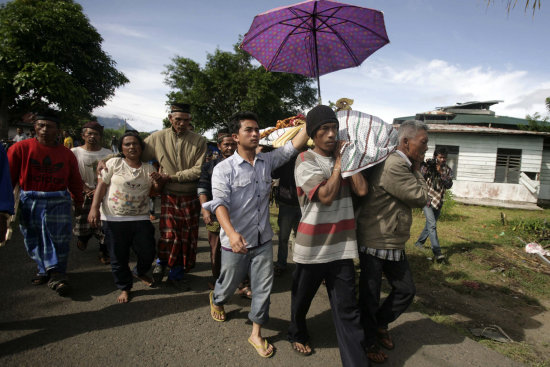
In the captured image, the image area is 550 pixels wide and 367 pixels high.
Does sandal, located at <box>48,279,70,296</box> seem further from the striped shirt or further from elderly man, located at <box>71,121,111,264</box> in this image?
the striped shirt

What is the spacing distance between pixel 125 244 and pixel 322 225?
2.37 meters

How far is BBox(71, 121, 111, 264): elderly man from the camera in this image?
4219 mm

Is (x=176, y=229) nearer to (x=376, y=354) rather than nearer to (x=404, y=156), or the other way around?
(x=376, y=354)

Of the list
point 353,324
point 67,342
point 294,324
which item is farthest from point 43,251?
point 353,324

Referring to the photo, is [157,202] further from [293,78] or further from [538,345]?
[293,78]

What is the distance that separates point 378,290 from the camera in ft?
7.55

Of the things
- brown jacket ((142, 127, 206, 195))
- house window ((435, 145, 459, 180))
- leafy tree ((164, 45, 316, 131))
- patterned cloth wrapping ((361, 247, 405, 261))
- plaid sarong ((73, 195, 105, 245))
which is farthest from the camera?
leafy tree ((164, 45, 316, 131))

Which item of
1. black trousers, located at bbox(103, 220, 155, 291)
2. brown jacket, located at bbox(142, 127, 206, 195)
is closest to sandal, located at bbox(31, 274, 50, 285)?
black trousers, located at bbox(103, 220, 155, 291)

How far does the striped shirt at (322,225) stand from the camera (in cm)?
213

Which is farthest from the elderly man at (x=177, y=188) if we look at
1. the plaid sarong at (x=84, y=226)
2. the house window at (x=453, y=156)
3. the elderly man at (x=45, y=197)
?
the house window at (x=453, y=156)

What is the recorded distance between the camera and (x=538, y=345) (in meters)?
2.88

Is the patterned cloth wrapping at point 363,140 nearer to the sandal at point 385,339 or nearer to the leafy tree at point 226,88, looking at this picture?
the sandal at point 385,339

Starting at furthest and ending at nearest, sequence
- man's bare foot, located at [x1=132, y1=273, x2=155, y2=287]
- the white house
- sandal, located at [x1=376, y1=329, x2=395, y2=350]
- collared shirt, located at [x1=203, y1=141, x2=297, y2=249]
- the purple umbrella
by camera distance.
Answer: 1. the white house
2. man's bare foot, located at [x1=132, y1=273, x2=155, y2=287]
3. the purple umbrella
4. sandal, located at [x1=376, y1=329, x2=395, y2=350]
5. collared shirt, located at [x1=203, y1=141, x2=297, y2=249]

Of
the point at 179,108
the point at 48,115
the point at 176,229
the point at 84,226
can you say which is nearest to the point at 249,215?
the point at 176,229
